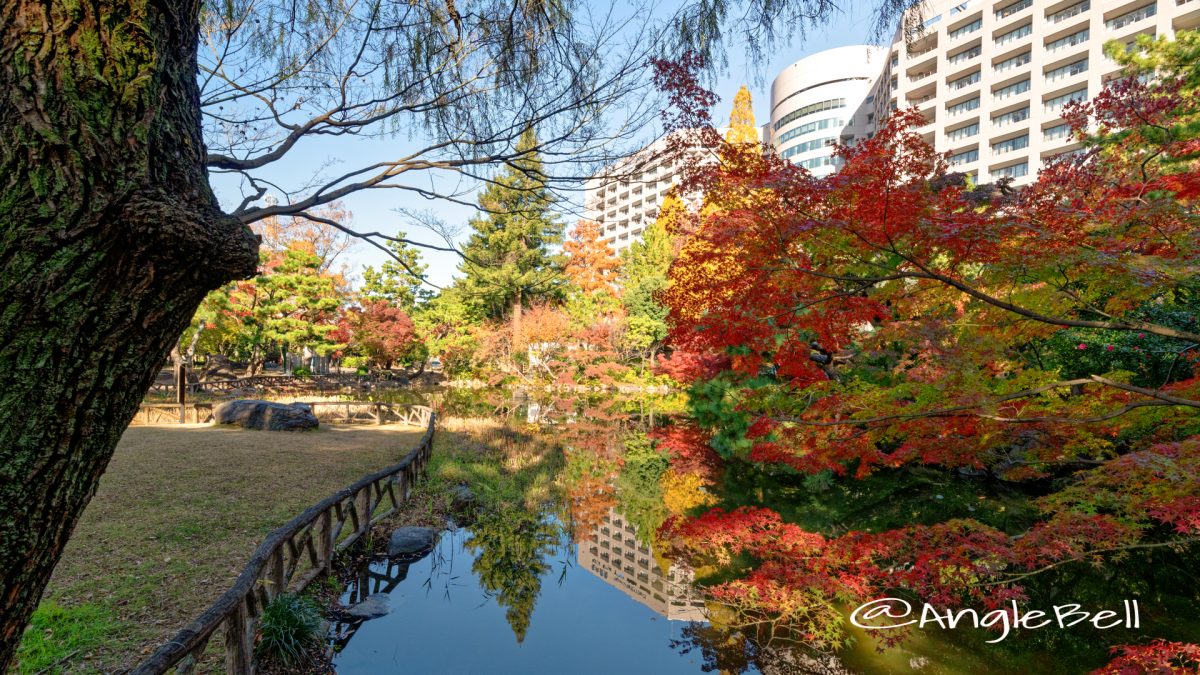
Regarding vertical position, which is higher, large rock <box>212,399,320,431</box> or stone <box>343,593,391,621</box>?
large rock <box>212,399,320,431</box>

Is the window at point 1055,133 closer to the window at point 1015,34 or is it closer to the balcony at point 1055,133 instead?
the balcony at point 1055,133

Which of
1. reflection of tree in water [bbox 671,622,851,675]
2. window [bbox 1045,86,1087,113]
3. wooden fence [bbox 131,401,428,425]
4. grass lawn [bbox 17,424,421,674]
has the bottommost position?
reflection of tree in water [bbox 671,622,851,675]

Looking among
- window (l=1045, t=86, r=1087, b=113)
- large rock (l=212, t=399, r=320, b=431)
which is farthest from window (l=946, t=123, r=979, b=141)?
large rock (l=212, t=399, r=320, b=431)

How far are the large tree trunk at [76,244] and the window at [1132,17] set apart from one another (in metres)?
36.4

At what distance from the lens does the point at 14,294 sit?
1.03 meters

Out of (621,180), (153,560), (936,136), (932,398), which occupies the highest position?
(936,136)

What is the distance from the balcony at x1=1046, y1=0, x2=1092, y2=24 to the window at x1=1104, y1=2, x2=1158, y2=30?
133 centimetres

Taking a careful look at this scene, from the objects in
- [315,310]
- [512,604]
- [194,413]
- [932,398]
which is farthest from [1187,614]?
[315,310]

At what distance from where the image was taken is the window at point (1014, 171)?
27.0 metres

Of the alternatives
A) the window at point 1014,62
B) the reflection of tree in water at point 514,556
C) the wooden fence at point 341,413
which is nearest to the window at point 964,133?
the window at point 1014,62

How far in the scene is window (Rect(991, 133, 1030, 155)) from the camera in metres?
27.4

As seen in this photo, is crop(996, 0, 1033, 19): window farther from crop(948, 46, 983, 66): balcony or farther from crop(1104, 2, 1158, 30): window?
crop(1104, 2, 1158, 30): window

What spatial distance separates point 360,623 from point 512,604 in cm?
156

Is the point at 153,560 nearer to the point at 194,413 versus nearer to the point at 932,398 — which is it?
the point at 932,398
